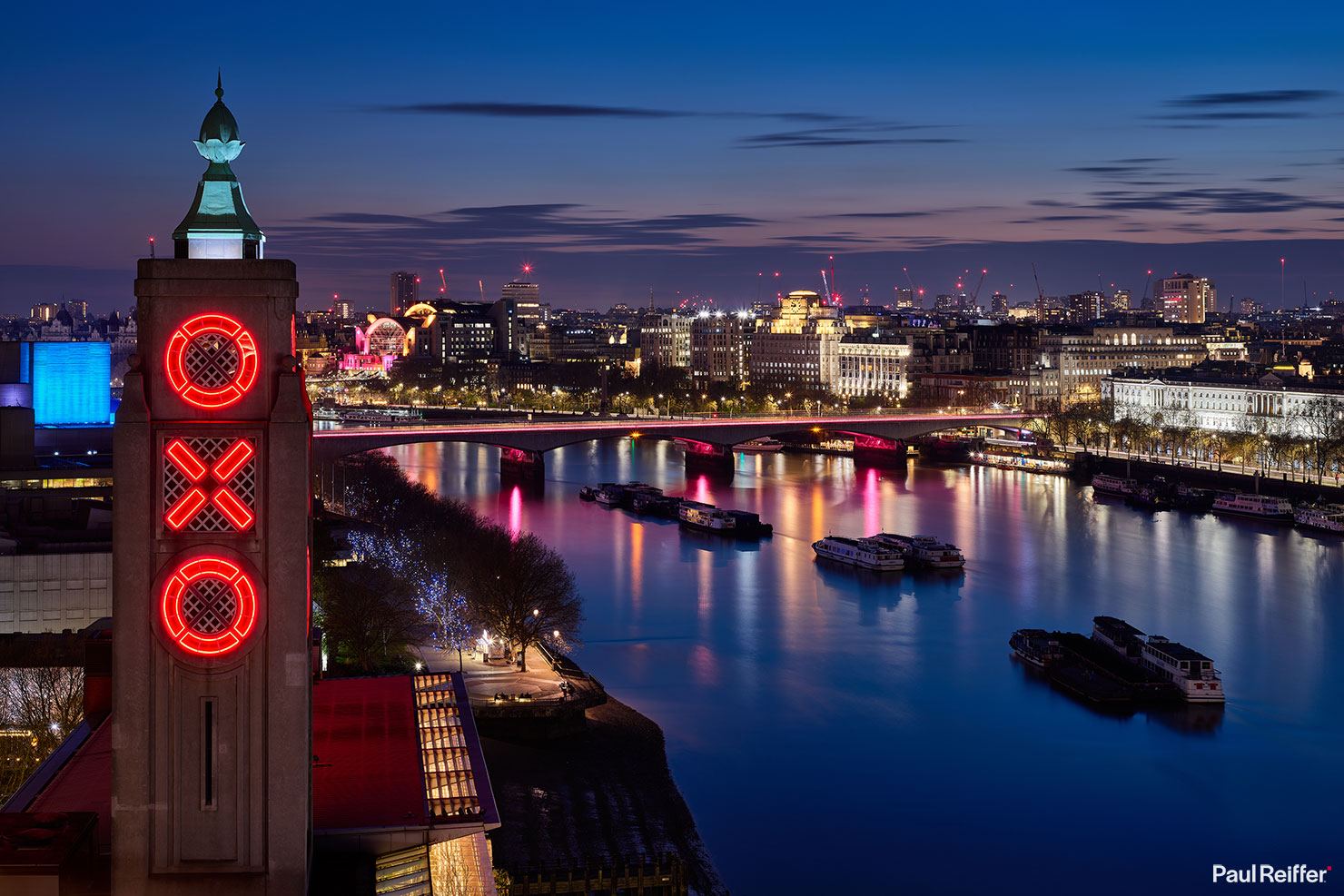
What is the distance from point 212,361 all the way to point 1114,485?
24731 mm

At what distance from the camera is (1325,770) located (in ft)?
35.1

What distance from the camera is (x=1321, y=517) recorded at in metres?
21.8

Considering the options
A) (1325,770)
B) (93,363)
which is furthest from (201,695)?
(93,363)

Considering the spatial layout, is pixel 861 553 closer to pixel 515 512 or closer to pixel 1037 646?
pixel 1037 646

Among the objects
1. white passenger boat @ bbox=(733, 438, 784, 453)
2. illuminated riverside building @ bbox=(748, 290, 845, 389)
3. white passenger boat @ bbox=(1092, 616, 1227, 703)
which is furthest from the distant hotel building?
white passenger boat @ bbox=(1092, 616, 1227, 703)

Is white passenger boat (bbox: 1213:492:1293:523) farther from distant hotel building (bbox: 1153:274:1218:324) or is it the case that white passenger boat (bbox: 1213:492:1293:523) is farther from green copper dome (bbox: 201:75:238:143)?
distant hotel building (bbox: 1153:274:1218:324)

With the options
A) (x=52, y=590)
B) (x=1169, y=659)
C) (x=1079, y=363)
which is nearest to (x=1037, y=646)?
(x=1169, y=659)

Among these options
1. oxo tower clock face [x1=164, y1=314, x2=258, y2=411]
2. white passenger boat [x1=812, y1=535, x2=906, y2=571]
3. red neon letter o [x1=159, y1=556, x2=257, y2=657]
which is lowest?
white passenger boat [x1=812, y1=535, x2=906, y2=571]

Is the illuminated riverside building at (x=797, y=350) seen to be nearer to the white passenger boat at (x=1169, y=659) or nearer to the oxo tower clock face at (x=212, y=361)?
the white passenger boat at (x=1169, y=659)

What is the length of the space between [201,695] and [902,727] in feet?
26.1

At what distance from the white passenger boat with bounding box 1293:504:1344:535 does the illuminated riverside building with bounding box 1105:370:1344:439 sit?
6.57 metres

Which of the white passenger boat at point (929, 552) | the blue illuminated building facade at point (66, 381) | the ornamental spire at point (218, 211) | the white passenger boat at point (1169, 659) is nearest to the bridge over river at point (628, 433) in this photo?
the blue illuminated building facade at point (66, 381)

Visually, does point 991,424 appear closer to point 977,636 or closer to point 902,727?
point 977,636

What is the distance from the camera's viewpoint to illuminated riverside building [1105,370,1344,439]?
101ft
